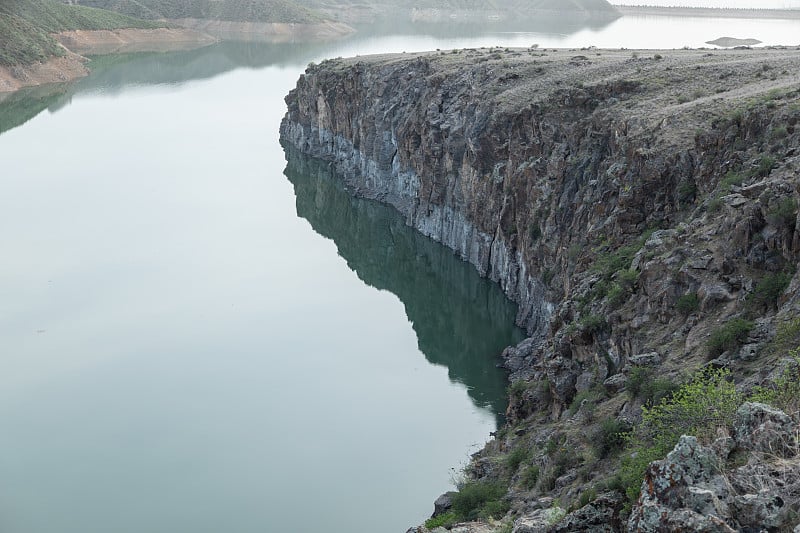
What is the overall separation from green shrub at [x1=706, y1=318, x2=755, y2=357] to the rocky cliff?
5 centimetres

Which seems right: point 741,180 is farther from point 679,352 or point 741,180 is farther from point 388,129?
point 388,129

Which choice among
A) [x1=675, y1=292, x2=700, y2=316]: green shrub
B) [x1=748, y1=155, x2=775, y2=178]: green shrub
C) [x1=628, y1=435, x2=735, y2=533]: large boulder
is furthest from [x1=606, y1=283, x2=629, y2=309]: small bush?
[x1=628, y1=435, x2=735, y2=533]: large boulder

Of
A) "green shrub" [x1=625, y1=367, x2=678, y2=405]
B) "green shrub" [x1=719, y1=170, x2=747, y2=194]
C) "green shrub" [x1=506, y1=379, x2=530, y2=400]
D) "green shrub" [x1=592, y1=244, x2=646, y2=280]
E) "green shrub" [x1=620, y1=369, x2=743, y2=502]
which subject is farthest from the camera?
"green shrub" [x1=506, y1=379, x2=530, y2=400]

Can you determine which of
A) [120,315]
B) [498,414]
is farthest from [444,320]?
[120,315]

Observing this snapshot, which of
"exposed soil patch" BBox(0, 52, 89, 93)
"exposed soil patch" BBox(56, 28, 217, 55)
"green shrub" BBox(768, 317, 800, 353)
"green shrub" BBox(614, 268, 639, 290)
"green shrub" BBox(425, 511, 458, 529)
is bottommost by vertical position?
"green shrub" BBox(425, 511, 458, 529)

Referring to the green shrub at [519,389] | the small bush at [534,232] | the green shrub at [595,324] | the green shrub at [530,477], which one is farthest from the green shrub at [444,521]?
the small bush at [534,232]

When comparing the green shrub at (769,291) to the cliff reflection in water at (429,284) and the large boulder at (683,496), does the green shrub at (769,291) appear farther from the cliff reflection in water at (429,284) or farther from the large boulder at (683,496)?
the cliff reflection in water at (429,284)

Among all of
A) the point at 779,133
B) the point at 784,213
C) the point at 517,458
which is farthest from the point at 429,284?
the point at 784,213

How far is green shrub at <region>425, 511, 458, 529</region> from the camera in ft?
86.8

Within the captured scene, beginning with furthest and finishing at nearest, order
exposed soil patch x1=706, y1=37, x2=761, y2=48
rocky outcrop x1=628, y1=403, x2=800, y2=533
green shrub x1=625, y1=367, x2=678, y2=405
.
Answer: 1. exposed soil patch x1=706, y1=37, x2=761, y2=48
2. green shrub x1=625, y1=367, x2=678, y2=405
3. rocky outcrop x1=628, y1=403, x2=800, y2=533

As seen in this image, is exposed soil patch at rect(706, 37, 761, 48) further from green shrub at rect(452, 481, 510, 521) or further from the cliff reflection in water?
green shrub at rect(452, 481, 510, 521)

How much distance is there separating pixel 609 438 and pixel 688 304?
18.1 ft

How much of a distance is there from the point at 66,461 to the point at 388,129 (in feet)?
151

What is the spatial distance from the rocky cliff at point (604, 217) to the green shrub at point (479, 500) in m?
0.45
